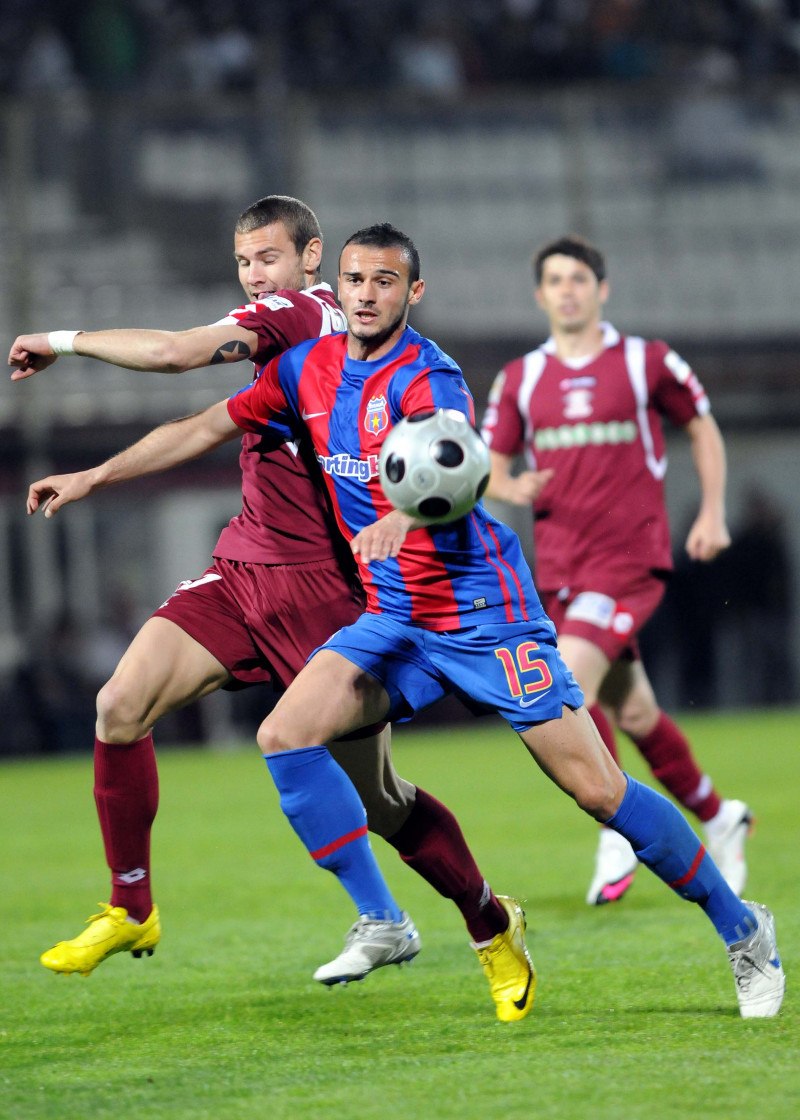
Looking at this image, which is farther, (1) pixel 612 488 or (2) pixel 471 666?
(1) pixel 612 488

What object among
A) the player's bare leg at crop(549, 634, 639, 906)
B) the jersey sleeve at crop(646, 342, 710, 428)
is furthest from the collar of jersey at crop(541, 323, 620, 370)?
the player's bare leg at crop(549, 634, 639, 906)

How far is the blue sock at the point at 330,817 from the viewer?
3916 mm

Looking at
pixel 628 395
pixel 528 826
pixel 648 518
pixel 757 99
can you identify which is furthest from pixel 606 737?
pixel 757 99

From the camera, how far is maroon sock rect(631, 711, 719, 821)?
6.10 meters

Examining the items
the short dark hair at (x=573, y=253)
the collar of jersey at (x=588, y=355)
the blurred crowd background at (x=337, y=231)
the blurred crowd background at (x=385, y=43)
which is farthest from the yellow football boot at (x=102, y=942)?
the blurred crowd background at (x=385, y=43)

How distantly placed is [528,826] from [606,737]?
2.57m

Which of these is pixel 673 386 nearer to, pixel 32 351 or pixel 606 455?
pixel 606 455

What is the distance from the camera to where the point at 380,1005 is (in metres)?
4.33

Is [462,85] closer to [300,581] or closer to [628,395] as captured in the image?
[628,395]

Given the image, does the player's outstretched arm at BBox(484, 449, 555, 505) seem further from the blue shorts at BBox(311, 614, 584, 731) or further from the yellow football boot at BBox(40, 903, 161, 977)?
the yellow football boot at BBox(40, 903, 161, 977)

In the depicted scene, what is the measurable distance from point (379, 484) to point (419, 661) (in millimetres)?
457

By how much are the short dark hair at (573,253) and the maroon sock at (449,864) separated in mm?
2702

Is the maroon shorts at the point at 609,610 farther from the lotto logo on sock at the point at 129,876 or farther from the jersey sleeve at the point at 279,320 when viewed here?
the lotto logo on sock at the point at 129,876

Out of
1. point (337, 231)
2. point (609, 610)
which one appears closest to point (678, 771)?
point (609, 610)
